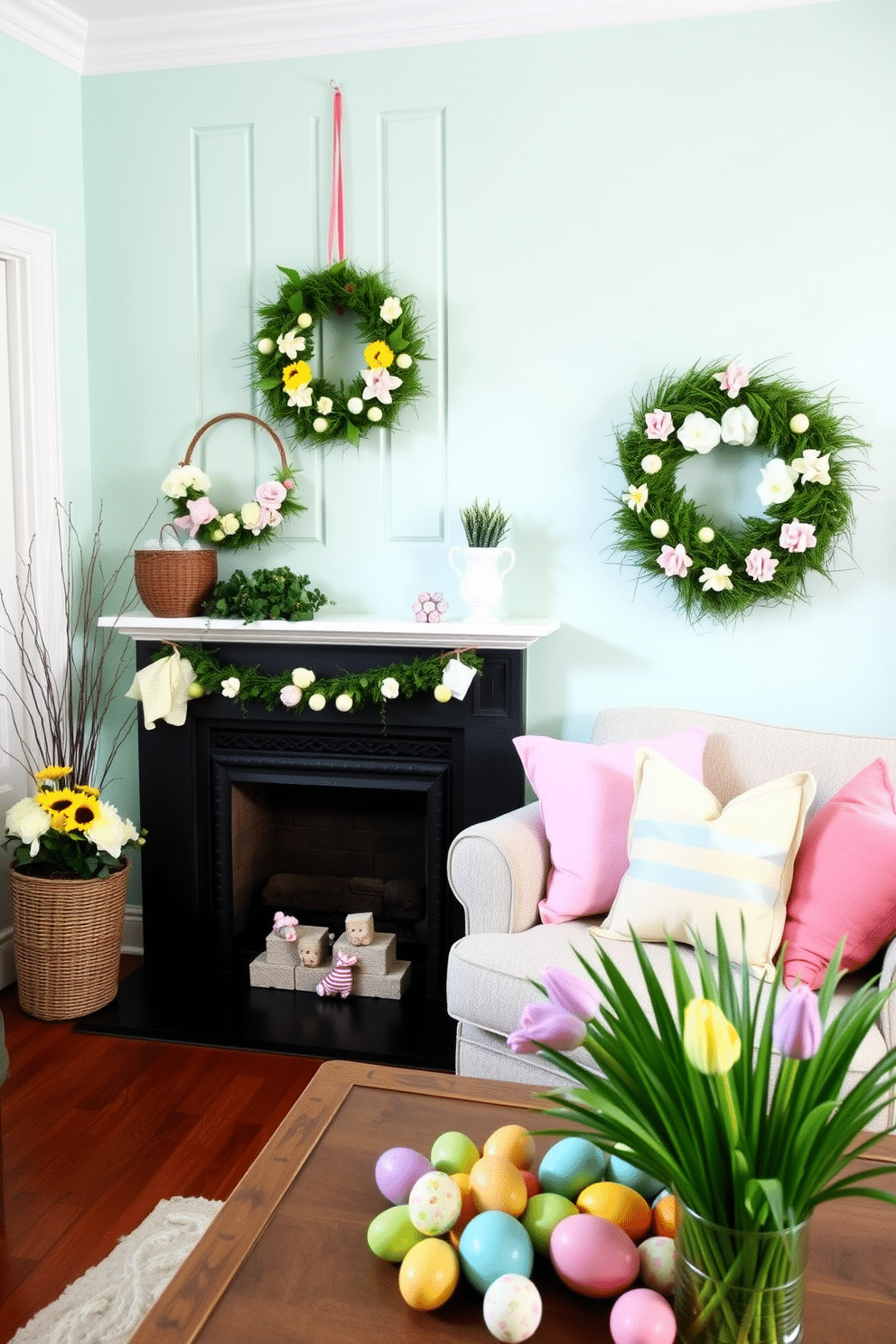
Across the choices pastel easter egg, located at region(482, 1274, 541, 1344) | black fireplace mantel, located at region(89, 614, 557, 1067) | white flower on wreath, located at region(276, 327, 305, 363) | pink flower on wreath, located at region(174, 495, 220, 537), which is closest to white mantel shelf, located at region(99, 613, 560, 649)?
black fireplace mantel, located at region(89, 614, 557, 1067)

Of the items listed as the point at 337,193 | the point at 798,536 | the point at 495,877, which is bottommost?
the point at 495,877

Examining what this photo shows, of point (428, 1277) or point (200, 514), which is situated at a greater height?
point (200, 514)

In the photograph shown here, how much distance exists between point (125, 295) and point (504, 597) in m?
1.46

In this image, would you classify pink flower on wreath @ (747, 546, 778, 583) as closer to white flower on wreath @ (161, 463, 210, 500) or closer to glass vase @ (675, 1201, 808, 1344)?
white flower on wreath @ (161, 463, 210, 500)

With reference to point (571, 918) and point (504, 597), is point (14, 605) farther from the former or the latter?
point (571, 918)

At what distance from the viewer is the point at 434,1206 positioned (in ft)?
4.06

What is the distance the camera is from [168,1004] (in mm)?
3031

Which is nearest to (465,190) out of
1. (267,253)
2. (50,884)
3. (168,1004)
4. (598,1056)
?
(267,253)

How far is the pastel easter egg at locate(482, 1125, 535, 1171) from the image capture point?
1.36 metres

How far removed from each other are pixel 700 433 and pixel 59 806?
1939mm

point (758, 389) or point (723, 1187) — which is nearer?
point (723, 1187)

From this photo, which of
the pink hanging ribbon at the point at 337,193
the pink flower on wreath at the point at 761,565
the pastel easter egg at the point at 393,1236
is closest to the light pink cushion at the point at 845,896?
the pink flower on wreath at the point at 761,565

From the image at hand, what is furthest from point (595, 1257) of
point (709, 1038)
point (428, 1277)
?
point (709, 1038)

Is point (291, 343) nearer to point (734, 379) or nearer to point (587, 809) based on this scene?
point (734, 379)
